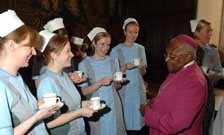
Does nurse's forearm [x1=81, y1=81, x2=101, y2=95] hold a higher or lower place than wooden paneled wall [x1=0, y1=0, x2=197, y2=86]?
lower

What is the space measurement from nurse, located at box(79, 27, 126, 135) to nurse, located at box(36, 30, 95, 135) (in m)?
0.64

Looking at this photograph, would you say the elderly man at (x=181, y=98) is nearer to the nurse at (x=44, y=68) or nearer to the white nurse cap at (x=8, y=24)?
the nurse at (x=44, y=68)

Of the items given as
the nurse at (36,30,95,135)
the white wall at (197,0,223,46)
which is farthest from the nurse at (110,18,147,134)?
the white wall at (197,0,223,46)

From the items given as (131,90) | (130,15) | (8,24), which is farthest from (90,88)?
(130,15)

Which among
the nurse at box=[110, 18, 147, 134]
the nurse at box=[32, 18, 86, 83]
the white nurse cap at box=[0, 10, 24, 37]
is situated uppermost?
the white nurse cap at box=[0, 10, 24, 37]

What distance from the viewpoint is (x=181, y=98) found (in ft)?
5.61

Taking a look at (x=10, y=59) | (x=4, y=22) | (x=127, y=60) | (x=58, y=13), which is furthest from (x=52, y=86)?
(x=58, y=13)

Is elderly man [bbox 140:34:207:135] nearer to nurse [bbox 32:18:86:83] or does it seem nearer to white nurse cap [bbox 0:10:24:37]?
nurse [bbox 32:18:86:83]

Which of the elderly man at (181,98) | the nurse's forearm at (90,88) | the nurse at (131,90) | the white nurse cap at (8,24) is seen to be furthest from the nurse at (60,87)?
the nurse at (131,90)

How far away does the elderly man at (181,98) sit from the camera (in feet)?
5.56

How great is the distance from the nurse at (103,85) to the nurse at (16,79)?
45.7 inches

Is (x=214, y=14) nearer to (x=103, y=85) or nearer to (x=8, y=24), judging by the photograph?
(x=103, y=85)

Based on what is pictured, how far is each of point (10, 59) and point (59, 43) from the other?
0.57m

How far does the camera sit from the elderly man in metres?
1.69
